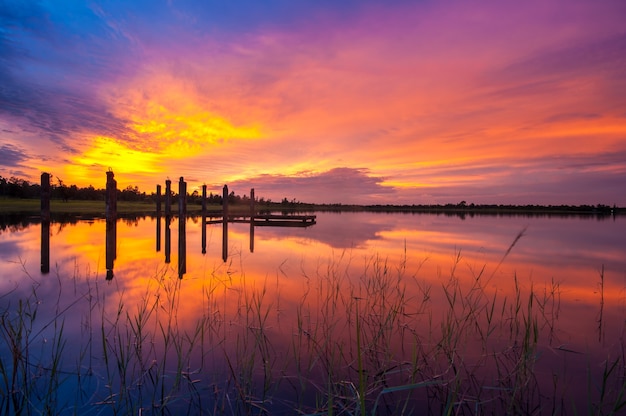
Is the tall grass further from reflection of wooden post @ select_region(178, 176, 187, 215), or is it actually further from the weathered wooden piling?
reflection of wooden post @ select_region(178, 176, 187, 215)

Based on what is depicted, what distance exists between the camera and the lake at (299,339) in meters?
2.88

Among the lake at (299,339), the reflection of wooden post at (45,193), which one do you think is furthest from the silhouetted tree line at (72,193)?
the lake at (299,339)

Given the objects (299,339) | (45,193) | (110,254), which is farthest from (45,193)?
(299,339)

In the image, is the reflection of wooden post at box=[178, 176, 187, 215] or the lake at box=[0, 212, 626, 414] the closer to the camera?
the lake at box=[0, 212, 626, 414]

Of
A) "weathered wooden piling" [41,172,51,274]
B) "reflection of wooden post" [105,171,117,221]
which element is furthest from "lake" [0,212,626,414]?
"reflection of wooden post" [105,171,117,221]

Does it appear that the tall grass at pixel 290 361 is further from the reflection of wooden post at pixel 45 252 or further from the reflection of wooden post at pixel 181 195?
the reflection of wooden post at pixel 181 195

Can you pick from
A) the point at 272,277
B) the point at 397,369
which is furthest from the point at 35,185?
the point at 397,369

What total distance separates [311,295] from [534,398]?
12.5ft

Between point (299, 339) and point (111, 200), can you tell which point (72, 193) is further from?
point (299, 339)

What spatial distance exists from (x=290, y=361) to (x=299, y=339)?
440mm

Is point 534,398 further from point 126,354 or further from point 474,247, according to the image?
point 474,247

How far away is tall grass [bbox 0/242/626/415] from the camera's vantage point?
9.23 ft

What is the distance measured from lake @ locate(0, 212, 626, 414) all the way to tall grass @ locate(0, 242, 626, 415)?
0.08 feet

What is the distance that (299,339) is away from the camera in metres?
4.07
